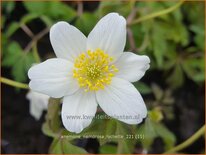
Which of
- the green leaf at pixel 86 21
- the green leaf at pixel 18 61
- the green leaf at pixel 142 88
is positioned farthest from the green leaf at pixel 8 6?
the green leaf at pixel 142 88

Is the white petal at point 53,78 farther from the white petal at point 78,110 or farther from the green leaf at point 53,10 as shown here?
the green leaf at point 53,10

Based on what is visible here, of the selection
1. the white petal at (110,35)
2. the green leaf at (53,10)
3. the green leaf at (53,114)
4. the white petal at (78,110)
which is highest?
the white petal at (110,35)

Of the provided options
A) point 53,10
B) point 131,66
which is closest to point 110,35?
point 131,66

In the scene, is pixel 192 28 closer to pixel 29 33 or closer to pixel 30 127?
pixel 29 33

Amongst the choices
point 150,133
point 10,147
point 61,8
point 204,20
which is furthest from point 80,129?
point 204,20

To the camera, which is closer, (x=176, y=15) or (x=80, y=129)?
(x=80, y=129)

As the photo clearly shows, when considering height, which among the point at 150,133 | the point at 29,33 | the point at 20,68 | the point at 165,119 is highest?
the point at 29,33

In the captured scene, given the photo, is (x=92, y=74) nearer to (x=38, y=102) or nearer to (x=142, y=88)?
(x=38, y=102)

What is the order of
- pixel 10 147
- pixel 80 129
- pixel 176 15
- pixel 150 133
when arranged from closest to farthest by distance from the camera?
pixel 80 129, pixel 150 133, pixel 10 147, pixel 176 15
